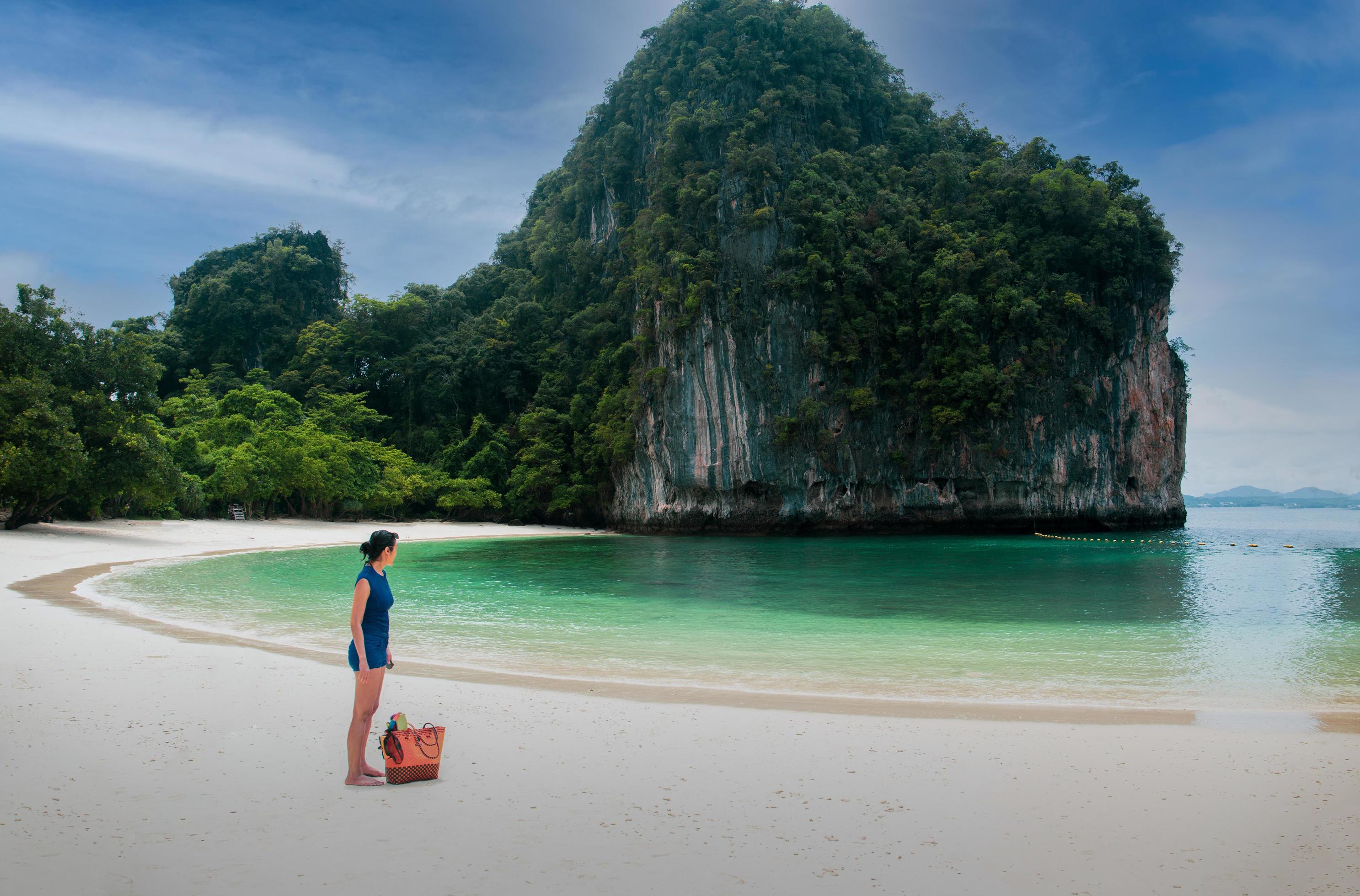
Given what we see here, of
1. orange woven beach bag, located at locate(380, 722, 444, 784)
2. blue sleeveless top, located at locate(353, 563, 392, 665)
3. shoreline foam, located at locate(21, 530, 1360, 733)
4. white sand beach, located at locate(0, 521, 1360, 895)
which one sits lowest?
shoreline foam, located at locate(21, 530, 1360, 733)

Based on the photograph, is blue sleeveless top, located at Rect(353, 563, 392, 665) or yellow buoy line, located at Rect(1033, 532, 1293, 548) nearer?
blue sleeveless top, located at Rect(353, 563, 392, 665)

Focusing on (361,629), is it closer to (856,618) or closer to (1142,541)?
(856,618)

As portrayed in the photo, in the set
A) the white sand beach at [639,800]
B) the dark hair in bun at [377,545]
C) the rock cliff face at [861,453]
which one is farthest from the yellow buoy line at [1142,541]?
the dark hair in bun at [377,545]

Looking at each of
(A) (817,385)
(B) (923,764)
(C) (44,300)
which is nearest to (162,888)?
(B) (923,764)

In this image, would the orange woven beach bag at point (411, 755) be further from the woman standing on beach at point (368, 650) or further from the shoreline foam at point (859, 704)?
the shoreline foam at point (859, 704)

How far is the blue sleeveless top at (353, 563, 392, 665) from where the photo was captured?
3.93 metres

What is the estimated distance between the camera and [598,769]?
4109 millimetres

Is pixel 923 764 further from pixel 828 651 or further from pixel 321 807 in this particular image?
pixel 828 651

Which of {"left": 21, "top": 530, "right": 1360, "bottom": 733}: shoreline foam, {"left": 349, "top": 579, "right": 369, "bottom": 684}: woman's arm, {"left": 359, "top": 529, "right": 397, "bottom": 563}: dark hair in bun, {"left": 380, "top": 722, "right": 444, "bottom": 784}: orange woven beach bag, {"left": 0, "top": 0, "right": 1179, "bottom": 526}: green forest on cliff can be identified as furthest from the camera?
{"left": 0, "top": 0, "right": 1179, "bottom": 526}: green forest on cliff

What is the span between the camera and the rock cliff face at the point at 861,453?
104 feet

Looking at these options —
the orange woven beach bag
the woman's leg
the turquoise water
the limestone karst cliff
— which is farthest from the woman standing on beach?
the limestone karst cliff

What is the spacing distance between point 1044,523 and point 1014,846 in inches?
1317

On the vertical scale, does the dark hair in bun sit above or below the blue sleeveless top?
above

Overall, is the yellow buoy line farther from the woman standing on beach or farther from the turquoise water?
the woman standing on beach
